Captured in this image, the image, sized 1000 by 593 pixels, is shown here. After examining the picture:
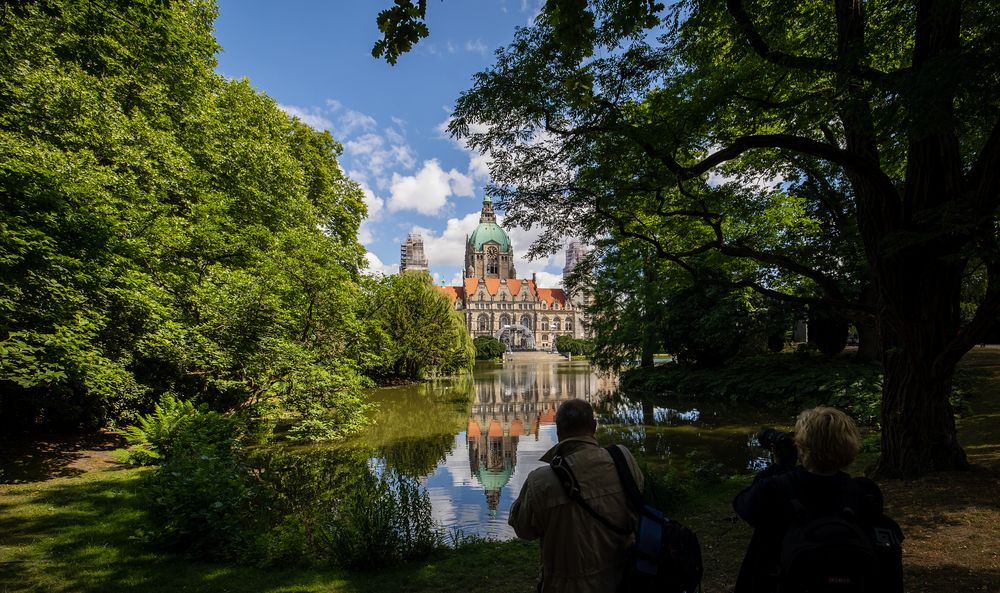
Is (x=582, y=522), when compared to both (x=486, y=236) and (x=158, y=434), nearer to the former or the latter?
(x=158, y=434)

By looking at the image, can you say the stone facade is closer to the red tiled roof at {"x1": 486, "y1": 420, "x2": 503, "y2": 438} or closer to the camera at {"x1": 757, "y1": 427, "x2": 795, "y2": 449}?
the red tiled roof at {"x1": 486, "y1": 420, "x2": 503, "y2": 438}

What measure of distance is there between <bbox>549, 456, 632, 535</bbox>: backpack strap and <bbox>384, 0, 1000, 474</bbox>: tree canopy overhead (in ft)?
11.3

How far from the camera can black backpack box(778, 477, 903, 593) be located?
5.75 feet

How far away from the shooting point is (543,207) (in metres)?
7.86

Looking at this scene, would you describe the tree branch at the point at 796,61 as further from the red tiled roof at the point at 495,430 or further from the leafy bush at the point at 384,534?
the red tiled roof at the point at 495,430

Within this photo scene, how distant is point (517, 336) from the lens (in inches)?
4001

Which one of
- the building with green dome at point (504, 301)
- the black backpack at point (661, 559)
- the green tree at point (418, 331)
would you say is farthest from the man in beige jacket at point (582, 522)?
the building with green dome at point (504, 301)

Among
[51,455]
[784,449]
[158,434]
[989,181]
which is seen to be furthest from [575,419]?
[51,455]

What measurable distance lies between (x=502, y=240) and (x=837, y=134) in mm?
103023

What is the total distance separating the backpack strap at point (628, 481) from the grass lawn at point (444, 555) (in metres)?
2.39

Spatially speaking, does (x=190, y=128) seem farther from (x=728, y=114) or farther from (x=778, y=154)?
→ (x=778, y=154)

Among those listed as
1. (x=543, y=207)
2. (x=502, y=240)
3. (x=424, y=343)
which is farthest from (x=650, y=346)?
(x=502, y=240)

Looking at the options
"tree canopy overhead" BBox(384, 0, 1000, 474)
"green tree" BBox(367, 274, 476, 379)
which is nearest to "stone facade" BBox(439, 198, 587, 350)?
"green tree" BBox(367, 274, 476, 379)

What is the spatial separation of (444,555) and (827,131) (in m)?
7.93
